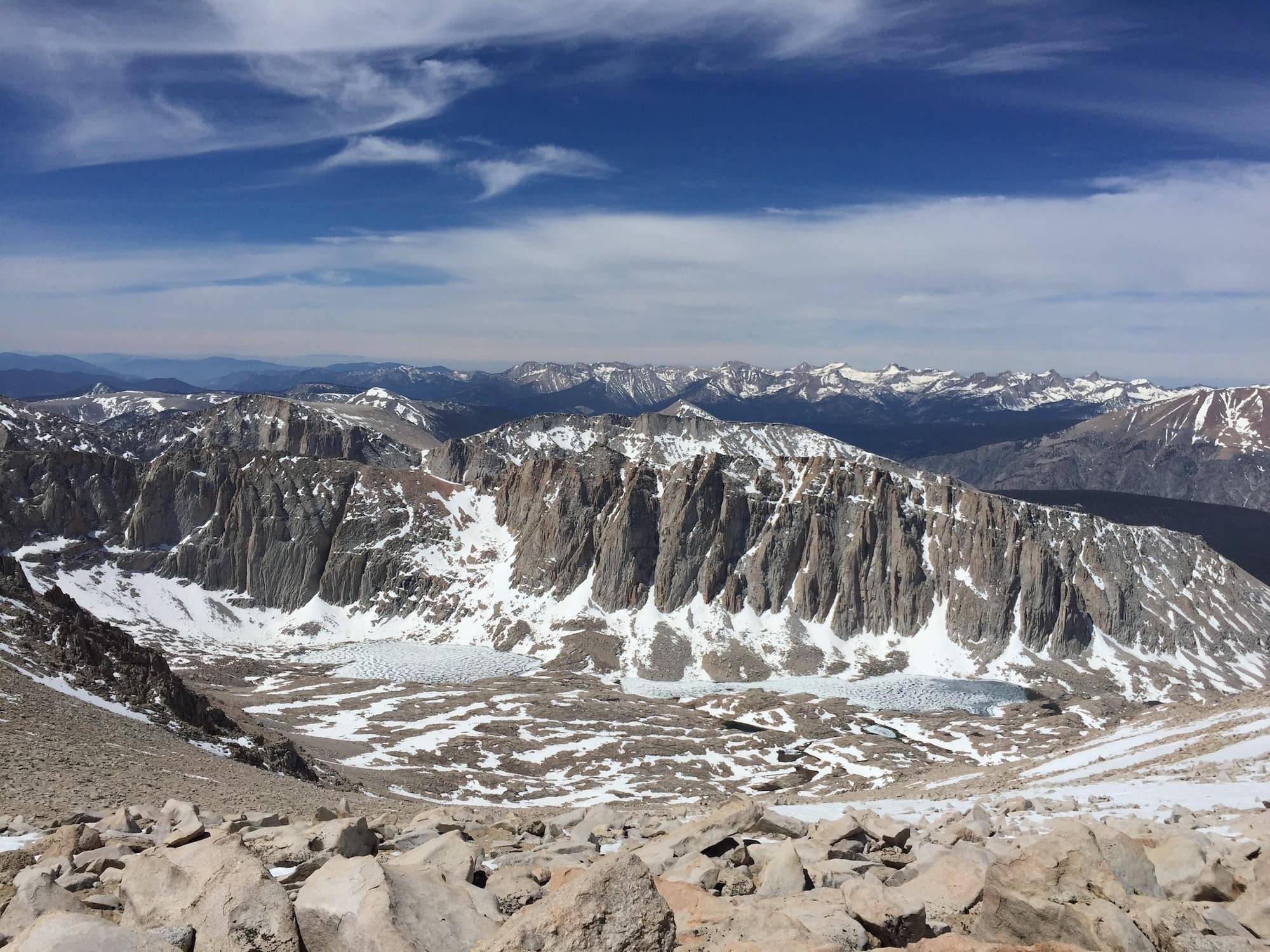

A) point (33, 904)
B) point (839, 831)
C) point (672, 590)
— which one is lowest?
point (672, 590)

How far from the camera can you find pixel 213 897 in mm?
9688

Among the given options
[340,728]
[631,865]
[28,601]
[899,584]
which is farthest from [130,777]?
[899,584]

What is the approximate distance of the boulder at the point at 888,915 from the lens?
9633 millimetres

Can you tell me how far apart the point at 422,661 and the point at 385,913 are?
16135cm

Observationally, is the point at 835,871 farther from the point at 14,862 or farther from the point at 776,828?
the point at 14,862

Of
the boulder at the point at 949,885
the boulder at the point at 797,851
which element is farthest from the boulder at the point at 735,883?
the boulder at the point at 949,885

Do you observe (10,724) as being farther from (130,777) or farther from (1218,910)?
(1218,910)

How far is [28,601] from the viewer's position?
53.2 metres

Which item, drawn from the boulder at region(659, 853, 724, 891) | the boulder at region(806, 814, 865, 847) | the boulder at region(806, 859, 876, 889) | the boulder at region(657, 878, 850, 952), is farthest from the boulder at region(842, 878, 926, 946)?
the boulder at region(806, 814, 865, 847)

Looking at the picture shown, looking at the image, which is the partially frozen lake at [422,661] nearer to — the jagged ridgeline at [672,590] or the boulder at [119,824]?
the jagged ridgeline at [672,590]

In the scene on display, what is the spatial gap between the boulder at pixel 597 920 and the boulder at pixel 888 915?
3.06 metres

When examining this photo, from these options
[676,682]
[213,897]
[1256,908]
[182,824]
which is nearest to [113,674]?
[182,824]

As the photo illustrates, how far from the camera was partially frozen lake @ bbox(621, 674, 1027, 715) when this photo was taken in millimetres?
151750

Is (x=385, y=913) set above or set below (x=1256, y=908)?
above
